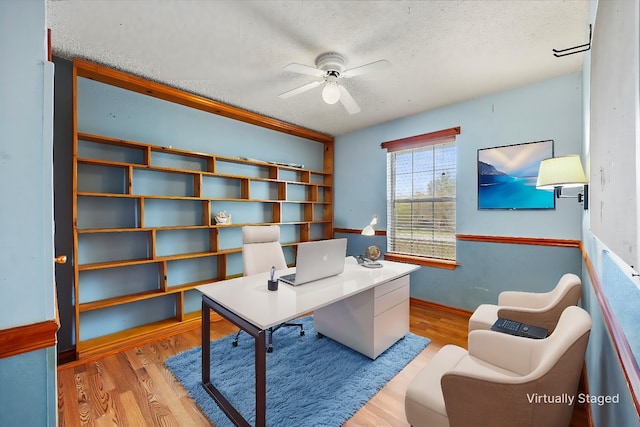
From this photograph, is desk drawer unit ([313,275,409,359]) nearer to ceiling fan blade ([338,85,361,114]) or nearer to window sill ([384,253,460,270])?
window sill ([384,253,460,270])

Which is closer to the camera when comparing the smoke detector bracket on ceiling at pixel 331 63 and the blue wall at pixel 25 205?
the blue wall at pixel 25 205

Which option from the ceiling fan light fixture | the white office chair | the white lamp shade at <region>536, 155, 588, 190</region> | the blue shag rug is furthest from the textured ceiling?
the blue shag rug

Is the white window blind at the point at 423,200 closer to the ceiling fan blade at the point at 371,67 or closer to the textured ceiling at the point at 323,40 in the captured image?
the textured ceiling at the point at 323,40

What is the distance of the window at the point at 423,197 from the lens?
3525 millimetres

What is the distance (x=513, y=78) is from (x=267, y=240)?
3.01 m

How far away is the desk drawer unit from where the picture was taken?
228 cm

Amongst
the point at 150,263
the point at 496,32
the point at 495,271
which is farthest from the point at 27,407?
the point at 495,271

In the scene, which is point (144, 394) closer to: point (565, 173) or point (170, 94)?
point (170, 94)

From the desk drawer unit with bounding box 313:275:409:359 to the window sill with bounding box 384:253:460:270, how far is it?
1.13m

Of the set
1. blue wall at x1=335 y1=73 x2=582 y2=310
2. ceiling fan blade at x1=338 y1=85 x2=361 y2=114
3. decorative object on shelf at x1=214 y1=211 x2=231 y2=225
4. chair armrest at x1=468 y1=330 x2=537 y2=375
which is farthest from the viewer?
decorative object on shelf at x1=214 y1=211 x2=231 y2=225

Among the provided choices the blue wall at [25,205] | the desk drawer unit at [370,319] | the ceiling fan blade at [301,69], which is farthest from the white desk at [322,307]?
the ceiling fan blade at [301,69]

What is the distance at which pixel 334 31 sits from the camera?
6.57 feet

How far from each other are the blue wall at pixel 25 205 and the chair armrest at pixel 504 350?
1.99m

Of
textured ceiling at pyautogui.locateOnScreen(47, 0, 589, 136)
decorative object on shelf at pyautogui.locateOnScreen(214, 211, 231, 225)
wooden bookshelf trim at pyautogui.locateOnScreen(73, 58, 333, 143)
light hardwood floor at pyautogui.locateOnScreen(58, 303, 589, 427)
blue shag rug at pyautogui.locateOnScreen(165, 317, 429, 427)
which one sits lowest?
light hardwood floor at pyautogui.locateOnScreen(58, 303, 589, 427)
